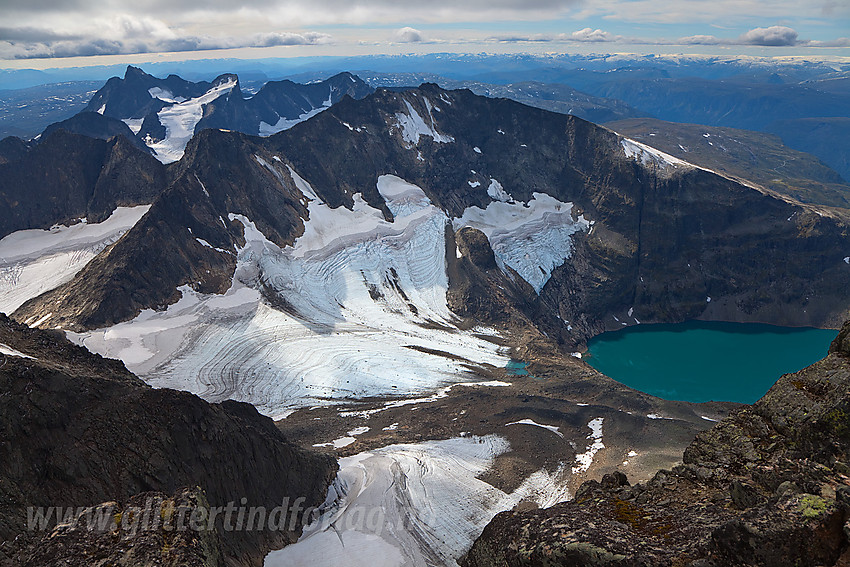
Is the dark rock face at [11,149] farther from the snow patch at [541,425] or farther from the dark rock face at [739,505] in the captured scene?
the dark rock face at [739,505]

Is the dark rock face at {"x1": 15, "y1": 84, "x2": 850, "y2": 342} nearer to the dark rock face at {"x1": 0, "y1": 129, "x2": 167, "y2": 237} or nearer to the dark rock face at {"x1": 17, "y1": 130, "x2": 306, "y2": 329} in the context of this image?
the dark rock face at {"x1": 17, "y1": 130, "x2": 306, "y2": 329}

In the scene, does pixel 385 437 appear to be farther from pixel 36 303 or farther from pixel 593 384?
pixel 36 303

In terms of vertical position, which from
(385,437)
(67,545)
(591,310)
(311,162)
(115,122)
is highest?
(115,122)

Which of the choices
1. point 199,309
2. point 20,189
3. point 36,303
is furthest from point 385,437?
point 20,189

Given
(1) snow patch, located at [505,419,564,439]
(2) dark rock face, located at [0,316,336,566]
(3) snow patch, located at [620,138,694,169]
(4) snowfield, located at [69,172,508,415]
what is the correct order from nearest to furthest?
1. (2) dark rock face, located at [0,316,336,566]
2. (1) snow patch, located at [505,419,564,439]
3. (4) snowfield, located at [69,172,508,415]
4. (3) snow patch, located at [620,138,694,169]

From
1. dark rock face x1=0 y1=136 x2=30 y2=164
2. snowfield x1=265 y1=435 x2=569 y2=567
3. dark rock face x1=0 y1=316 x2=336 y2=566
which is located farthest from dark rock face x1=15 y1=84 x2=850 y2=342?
dark rock face x1=0 y1=316 x2=336 y2=566

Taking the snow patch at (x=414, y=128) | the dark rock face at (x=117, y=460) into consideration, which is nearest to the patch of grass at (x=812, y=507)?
the dark rock face at (x=117, y=460)
